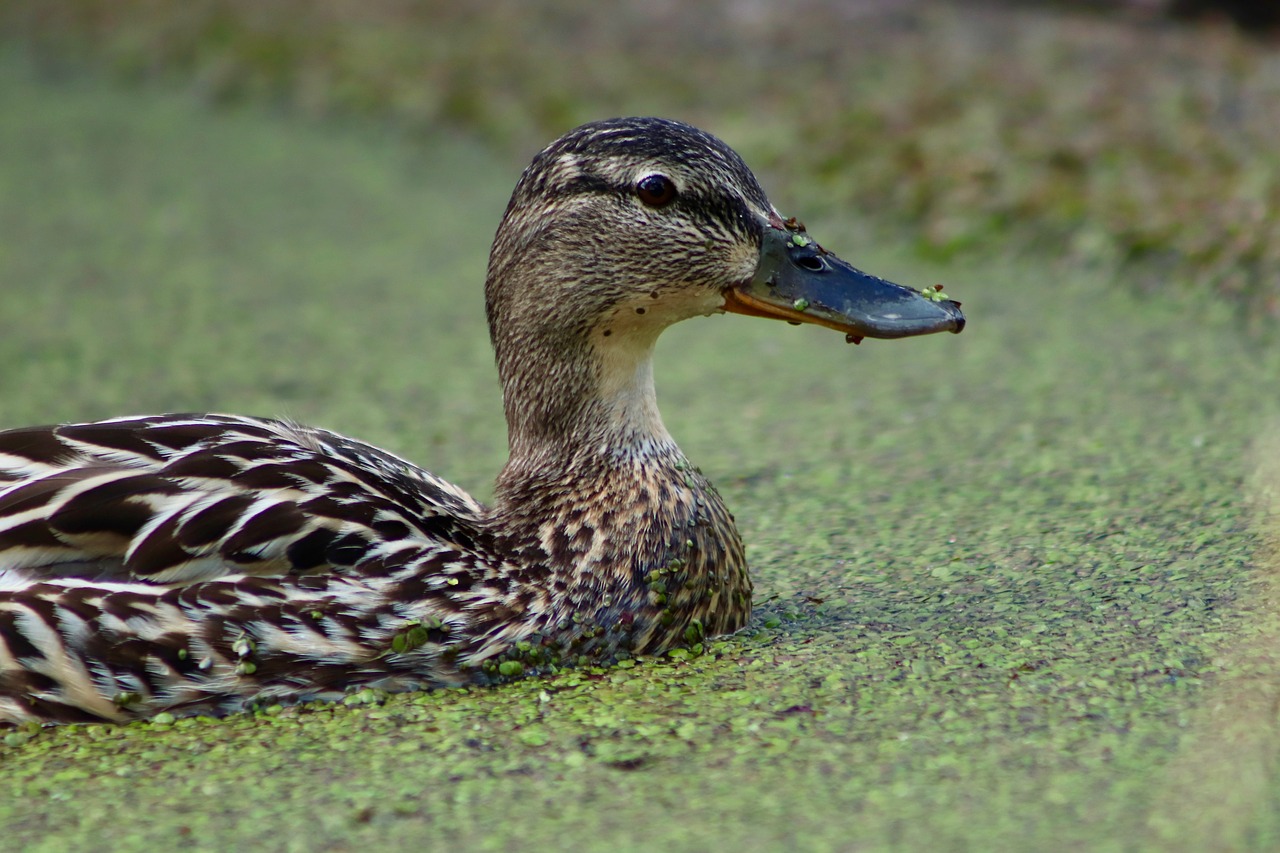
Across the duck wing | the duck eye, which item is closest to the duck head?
the duck eye

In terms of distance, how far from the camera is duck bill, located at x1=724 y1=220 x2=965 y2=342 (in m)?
3.30

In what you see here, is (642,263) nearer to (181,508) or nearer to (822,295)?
(822,295)

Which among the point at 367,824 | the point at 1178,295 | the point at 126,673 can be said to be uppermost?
the point at 1178,295

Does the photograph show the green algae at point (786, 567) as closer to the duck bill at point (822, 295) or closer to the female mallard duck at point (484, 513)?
the female mallard duck at point (484, 513)

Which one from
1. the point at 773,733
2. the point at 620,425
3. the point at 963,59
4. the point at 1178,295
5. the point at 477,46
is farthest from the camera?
the point at 477,46

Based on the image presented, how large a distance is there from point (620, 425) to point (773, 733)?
0.83 m

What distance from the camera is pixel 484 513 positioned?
352 centimetres

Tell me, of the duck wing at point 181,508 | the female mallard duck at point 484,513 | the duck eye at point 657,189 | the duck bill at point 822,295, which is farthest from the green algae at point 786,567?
the duck eye at point 657,189

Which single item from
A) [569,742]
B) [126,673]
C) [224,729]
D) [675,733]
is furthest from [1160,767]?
[126,673]

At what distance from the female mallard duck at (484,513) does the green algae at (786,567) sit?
0.29 feet

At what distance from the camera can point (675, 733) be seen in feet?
9.48

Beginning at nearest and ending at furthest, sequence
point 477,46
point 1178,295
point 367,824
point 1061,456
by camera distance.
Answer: point 367,824 < point 1061,456 < point 1178,295 < point 477,46

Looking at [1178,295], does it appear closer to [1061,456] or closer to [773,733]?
[1061,456]

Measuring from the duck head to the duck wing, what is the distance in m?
0.47
